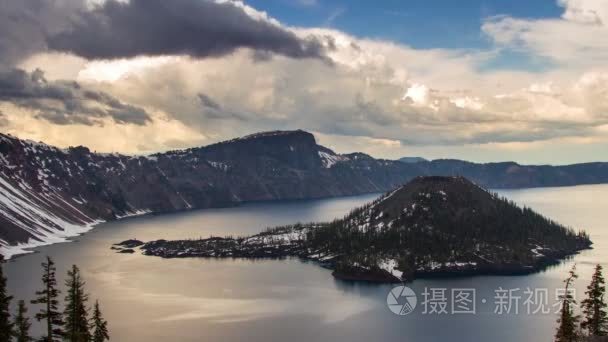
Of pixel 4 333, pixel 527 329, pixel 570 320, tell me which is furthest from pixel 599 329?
pixel 527 329

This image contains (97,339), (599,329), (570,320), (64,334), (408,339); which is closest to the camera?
(64,334)

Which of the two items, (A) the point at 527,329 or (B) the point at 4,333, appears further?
(A) the point at 527,329

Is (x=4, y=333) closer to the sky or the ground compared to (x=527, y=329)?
closer to the sky

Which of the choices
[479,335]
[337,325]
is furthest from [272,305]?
[479,335]

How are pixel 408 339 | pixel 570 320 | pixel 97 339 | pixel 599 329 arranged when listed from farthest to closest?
pixel 408 339 < pixel 599 329 < pixel 570 320 < pixel 97 339

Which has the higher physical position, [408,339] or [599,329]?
[599,329]

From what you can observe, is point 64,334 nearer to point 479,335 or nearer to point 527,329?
point 479,335

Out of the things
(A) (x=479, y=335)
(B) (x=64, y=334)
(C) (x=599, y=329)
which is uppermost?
(B) (x=64, y=334)

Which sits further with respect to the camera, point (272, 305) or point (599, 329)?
point (272, 305)

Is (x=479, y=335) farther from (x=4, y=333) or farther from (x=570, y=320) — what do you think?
(x=4, y=333)
